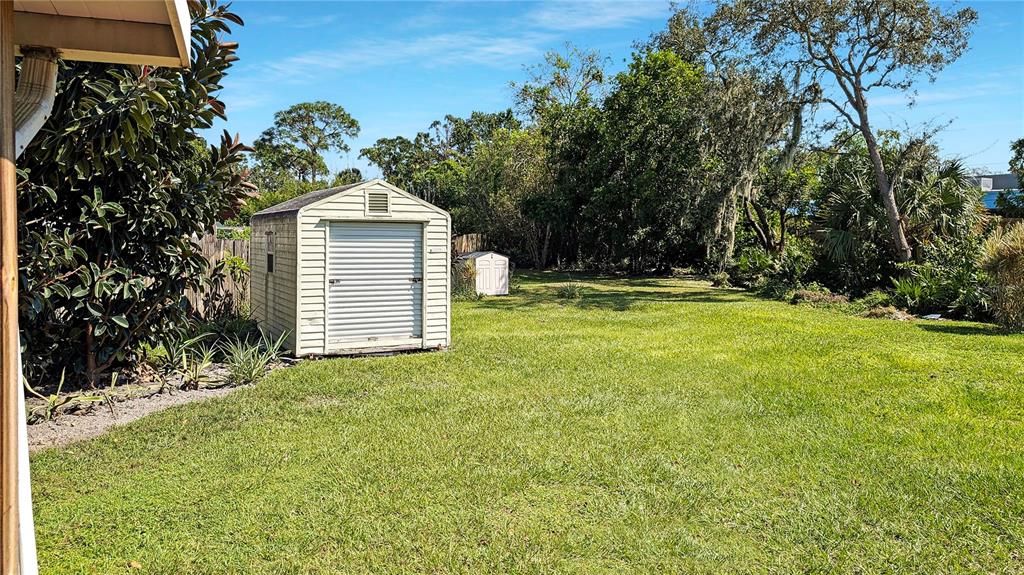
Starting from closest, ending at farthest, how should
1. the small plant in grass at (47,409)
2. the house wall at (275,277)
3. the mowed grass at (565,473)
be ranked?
the mowed grass at (565,473), the small plant in grass at (47,409), the house wall at (275,277)

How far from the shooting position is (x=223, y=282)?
1046 cm

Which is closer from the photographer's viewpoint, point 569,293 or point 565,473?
point 565,473

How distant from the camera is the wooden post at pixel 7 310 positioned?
6.31 ft

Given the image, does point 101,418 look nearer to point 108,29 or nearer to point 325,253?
point 325,253

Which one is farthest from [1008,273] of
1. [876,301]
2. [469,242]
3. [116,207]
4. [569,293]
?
[469,242]

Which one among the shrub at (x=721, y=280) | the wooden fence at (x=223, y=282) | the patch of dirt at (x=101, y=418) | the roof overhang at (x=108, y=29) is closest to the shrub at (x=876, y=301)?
the shrub at (x=721, y=280)

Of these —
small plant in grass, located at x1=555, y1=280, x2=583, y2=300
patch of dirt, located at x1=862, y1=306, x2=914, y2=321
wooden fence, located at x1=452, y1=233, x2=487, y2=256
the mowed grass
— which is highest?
wooden fence, located at x1=452, y1=233, x2=487, y2=256

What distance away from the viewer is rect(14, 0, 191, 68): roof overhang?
229 cm

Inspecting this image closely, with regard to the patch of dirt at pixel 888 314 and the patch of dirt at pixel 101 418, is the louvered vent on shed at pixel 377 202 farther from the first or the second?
the patch of dirt at pixel 888 314

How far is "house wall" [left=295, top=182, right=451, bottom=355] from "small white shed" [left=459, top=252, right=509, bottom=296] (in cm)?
700

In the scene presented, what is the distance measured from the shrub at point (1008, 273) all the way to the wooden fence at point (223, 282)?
37.2 feet

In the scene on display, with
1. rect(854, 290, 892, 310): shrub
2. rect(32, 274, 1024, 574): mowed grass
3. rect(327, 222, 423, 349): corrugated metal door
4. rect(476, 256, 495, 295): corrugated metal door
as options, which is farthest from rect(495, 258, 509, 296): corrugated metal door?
rect(32, 274, 1024, 574): mowed grass

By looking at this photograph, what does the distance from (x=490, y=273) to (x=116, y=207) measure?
35.9ft

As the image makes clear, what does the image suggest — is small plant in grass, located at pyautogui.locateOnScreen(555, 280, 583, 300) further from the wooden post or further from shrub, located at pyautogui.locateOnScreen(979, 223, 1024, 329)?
the wooden post
